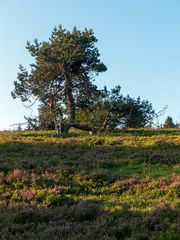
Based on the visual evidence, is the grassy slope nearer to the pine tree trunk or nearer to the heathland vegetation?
the heathland vegetation

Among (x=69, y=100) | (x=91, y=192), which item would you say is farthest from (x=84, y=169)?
(x=69, y=100)

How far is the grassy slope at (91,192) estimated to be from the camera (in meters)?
11.1

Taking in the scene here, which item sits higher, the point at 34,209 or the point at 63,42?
the point at 63,42

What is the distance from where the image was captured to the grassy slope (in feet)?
36.6

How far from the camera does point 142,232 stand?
10.8 meters

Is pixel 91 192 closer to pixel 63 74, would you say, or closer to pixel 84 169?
pixel 84 169

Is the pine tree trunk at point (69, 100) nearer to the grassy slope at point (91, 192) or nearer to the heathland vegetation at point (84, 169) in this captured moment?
the heathland vegetation at point (84, 169)

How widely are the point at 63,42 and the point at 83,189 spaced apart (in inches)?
1170

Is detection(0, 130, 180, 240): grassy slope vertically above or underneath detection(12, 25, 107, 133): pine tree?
underneath

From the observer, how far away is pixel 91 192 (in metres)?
16.0

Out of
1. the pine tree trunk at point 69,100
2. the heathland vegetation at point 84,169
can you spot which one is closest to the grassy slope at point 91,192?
the heathland vegetation at point 84,169

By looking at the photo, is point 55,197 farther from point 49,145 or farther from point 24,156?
point 49,145

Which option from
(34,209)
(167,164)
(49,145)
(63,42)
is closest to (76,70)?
(63,42)

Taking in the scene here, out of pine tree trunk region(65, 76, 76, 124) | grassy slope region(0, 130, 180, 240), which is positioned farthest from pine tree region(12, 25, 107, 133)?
grassy slope region(0, 130, 180, 240)
